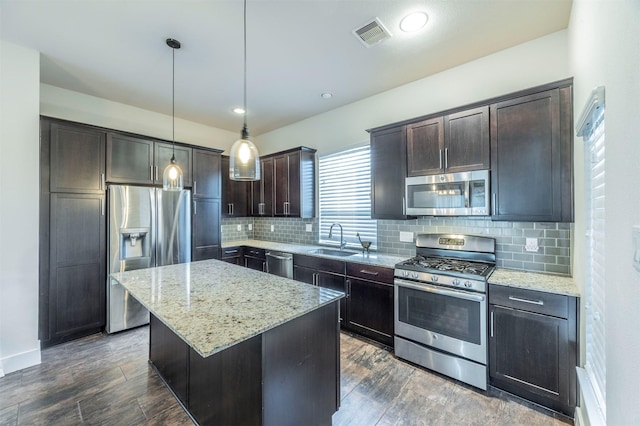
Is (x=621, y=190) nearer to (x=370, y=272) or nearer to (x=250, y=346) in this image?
(x=250, y=346)

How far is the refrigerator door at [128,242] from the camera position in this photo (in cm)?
Answer: 322

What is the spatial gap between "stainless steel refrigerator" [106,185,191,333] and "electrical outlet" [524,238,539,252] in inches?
161

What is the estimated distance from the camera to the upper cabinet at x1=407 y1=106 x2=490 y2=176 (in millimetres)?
2424

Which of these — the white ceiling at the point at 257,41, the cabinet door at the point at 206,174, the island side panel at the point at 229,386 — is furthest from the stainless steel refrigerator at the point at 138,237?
the island side panel at the point at 229,386

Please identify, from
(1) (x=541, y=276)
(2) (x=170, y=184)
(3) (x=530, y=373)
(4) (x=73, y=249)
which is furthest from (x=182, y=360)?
(1) (x=541, y=276)

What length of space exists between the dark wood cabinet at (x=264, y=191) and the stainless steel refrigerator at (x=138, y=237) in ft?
4.41

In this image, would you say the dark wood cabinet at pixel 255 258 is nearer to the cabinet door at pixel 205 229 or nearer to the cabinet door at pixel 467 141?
the cabinet door at pixel 205 229

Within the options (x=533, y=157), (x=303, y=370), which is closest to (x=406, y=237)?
(x=533, y=157)

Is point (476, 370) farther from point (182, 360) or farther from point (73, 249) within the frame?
point (73, 249)

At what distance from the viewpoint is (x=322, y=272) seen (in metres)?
3.36

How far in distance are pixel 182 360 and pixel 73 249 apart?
217 cm

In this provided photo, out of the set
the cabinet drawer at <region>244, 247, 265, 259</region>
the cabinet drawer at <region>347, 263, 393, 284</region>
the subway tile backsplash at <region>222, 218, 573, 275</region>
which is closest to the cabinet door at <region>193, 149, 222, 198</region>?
the cabinet drawer at <region>244, 247, 265, 259</region>

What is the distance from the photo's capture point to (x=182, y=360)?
198 cm

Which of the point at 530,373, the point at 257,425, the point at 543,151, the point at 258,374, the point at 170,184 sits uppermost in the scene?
the point at 543,151
